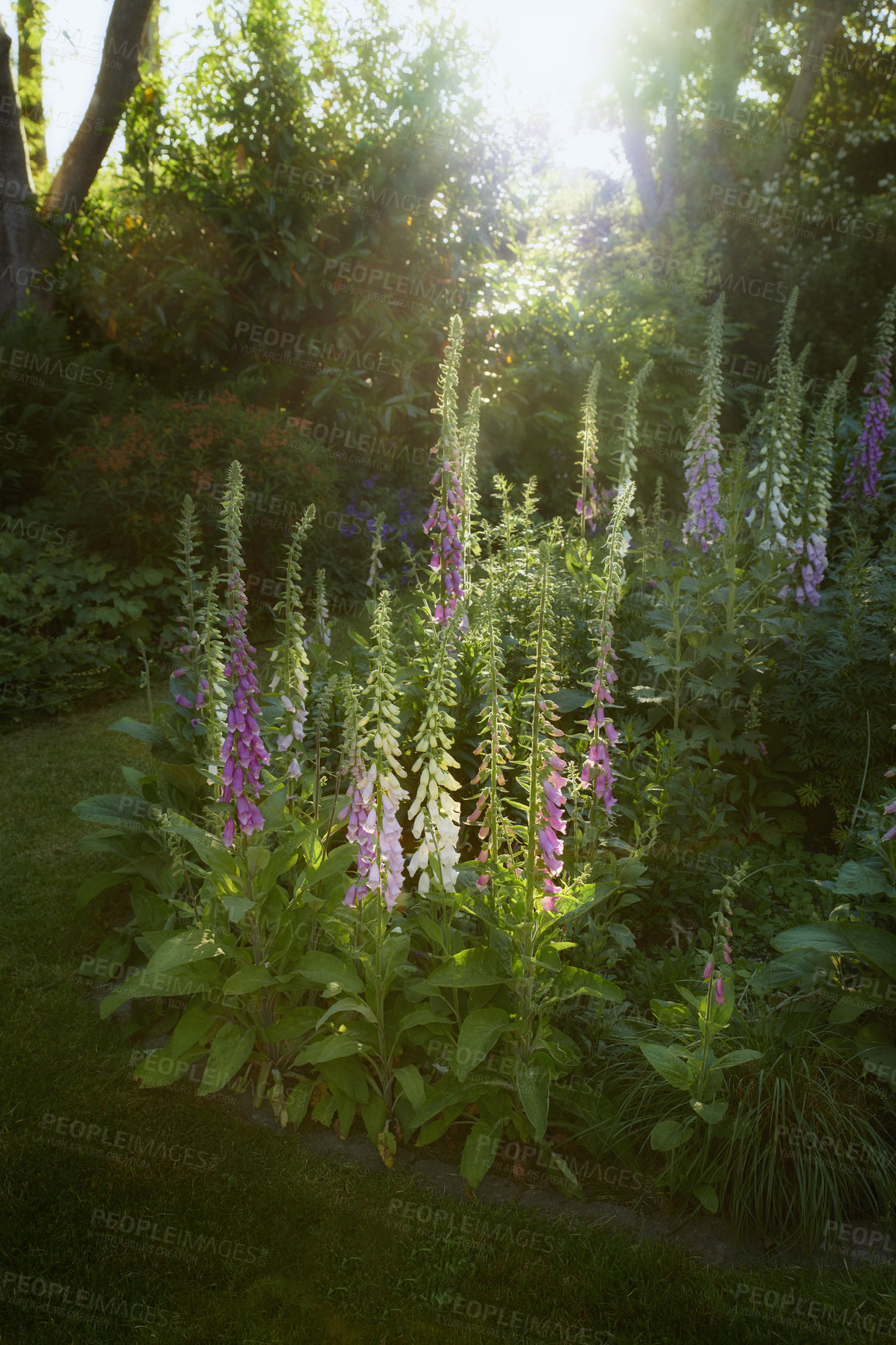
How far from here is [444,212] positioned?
393 inches

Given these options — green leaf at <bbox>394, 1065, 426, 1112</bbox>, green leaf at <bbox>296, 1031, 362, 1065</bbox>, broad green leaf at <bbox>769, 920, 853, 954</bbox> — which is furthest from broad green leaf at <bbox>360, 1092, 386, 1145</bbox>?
broad green leaf at <bbox>769, 920, 853, 954</bbox>

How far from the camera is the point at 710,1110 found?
2.61 metres

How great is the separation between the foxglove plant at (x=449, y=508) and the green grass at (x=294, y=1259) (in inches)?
95.0

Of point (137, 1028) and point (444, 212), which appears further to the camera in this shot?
point (444, 212)

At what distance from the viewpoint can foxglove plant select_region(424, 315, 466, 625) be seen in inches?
168

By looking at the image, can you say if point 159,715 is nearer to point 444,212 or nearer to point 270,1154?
point 270,1154

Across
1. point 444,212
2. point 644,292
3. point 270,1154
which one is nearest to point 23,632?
point 270,1154

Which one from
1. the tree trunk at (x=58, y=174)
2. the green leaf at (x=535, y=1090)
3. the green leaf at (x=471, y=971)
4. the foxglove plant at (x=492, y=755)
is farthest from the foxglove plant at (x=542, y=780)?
the tree trunk at (x=58, y=174)

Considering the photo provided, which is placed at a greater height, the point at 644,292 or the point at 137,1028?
the point at 644,292

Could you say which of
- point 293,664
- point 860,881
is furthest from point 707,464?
point 293,664

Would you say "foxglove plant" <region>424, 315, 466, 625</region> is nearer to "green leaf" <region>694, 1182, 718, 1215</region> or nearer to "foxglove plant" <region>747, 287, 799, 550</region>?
"foxglove plant" <region>747, 287, 799, 550</region>

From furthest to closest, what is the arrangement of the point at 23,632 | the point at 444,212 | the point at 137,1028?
the point at 444,212 < the point at 23,632 < the point at 137,1028

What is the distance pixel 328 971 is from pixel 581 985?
0.83 m

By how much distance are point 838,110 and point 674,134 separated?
357cm
